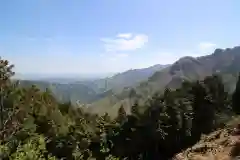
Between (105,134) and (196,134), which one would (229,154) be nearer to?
(196,134)

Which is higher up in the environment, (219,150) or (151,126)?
(219,150)

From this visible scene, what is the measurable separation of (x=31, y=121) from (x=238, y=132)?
48.8m

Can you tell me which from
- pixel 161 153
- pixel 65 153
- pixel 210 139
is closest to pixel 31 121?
pixel 65 153

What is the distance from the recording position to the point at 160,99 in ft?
270

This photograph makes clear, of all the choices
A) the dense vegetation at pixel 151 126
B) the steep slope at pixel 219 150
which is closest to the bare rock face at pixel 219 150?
the steep slope at pixel 219 150

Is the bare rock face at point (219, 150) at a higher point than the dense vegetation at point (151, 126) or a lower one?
higher

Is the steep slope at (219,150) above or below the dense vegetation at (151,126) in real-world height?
above

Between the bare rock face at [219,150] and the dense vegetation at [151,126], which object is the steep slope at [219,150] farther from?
the dense vegetation at [151,126]

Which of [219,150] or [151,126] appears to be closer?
[219,150]

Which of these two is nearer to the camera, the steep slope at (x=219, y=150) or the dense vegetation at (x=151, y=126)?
the steep slope at (x=219, y=150)

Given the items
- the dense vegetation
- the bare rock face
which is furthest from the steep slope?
the dense vegetation

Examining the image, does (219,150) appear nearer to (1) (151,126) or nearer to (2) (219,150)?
(2) (219,150)

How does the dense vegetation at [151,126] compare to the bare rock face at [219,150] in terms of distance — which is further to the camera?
the dense vegetation at [151,126]

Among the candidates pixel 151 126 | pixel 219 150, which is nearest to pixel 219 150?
pixel 219 150
